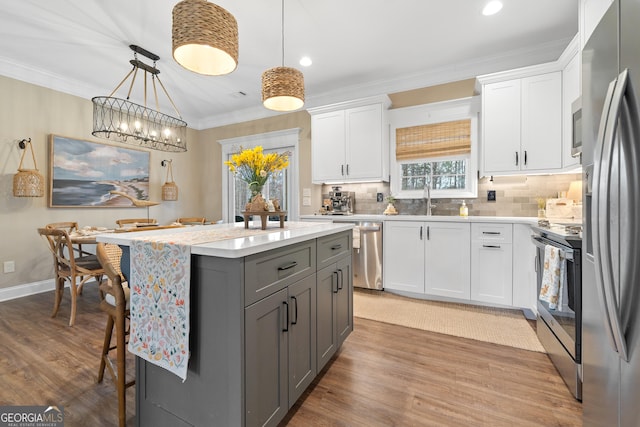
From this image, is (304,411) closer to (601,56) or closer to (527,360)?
(527,360)

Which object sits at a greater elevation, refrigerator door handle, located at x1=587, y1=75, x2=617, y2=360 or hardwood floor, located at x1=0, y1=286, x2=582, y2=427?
refrigerator door handle, located at x1=587, y1=75, x2=617, y2=360

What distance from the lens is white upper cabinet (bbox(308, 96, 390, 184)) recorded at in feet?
12.8

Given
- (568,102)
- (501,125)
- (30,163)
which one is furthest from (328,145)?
(30,163)

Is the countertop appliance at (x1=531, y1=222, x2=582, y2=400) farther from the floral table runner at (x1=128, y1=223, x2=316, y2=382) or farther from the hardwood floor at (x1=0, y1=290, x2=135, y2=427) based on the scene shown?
the hardwood floor at (x1=0, y1=290, x2=135, y2=427)

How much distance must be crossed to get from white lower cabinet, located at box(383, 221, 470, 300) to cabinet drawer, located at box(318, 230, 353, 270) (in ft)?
4.63

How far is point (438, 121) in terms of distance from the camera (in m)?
3.81

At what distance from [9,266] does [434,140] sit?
5.70m

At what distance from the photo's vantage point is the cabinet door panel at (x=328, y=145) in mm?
4141

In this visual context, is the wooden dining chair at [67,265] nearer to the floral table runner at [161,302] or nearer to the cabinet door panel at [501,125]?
the floral table runner at [161,302]

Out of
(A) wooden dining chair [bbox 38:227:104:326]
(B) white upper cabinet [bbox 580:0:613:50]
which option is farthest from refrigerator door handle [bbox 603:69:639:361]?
(A) wooden dining chair [bbox 38:227:104:326]

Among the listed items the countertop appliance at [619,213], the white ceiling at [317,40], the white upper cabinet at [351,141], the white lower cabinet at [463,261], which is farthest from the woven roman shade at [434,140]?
the countertop appliance at [619,213]

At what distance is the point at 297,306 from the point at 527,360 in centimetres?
191

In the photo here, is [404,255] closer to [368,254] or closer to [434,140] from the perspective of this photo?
[368,254]

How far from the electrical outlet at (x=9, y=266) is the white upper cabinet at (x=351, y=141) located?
13.3ft
